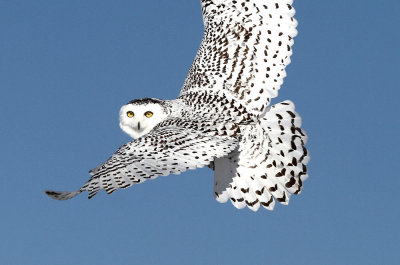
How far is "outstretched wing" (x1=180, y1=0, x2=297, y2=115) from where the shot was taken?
9430 millimetres

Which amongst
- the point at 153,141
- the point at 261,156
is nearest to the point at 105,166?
the point at 153,141

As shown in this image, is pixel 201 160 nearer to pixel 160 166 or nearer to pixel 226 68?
pixel 160 166

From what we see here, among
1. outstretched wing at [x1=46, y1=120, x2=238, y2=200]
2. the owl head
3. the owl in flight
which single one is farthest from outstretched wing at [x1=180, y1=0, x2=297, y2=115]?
outstretched wing at [x1=46, y1=120, x2=238, y2=200]

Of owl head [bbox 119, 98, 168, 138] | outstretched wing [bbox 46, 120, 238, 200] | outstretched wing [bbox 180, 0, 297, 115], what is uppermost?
outstretched wing [bbox 180, 0, 297, 115]

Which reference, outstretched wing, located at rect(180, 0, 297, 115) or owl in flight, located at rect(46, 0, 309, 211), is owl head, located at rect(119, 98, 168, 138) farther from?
outstretched wing, located at rect(180, 0, 297, 115)

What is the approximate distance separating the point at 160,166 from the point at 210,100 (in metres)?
1.86

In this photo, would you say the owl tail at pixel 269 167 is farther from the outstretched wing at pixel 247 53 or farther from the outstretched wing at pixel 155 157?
the outstretched wing at pixel 155 157

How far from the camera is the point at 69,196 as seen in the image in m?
7.33

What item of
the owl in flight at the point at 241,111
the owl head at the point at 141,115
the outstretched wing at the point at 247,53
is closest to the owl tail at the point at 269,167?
the owl in flight at the point at 241,111

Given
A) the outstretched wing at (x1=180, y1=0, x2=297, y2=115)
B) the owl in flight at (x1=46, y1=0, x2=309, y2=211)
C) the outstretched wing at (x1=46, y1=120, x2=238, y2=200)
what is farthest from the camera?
the outstretched wing at (x1=180, y1=0, x2=297, y2=115)

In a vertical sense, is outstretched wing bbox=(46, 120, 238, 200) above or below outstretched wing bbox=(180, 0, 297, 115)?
below

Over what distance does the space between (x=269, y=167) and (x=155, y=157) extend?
1904mm

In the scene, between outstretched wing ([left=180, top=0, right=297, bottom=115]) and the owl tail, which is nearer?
the owl tail

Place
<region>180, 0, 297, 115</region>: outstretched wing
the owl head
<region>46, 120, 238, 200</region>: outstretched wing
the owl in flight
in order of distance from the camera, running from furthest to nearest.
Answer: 1. <region>180, 0, 297, 115</region>: outstretched wing
2. the owl head
3. the owl in flight
4. <region>46, 120, 238, 200</region>: outstretched wing
